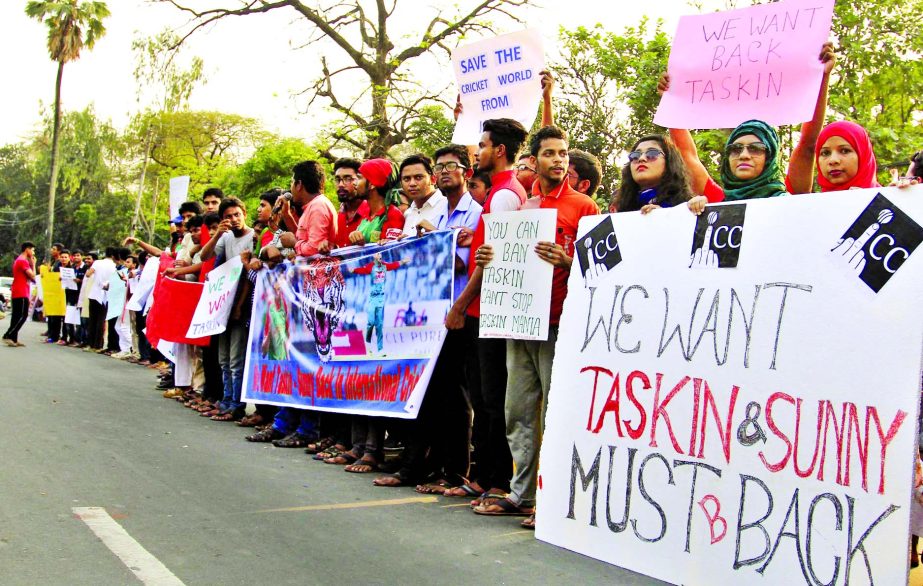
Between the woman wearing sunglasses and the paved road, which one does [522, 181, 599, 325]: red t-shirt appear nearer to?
the woman wearing sunglasses

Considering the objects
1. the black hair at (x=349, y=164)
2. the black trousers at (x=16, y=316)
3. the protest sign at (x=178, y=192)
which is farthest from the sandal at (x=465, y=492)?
the black trousers at (x=16, y=316)

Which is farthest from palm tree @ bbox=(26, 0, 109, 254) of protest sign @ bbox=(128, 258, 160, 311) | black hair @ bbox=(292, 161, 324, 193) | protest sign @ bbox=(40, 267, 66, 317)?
black hair @ bbox=(292, 161, 324, 193)

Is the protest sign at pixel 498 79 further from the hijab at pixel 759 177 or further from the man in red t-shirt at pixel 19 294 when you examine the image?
the man in red t-shirt at pixel 19 294

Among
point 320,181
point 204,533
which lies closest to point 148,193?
point 320,181

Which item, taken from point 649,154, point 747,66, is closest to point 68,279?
point 649,154

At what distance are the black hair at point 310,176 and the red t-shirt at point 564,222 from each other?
11.7ft

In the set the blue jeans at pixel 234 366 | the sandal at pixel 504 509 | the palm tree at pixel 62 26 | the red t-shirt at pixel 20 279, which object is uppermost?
the palm tree at pixel 62 26

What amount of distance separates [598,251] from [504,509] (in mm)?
1751

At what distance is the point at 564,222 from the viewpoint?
18.5 feet

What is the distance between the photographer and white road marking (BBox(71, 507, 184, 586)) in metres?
4.27

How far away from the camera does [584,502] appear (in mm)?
4562

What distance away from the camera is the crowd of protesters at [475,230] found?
483 centimetres

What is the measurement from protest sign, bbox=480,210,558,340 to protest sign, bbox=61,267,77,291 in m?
17.1

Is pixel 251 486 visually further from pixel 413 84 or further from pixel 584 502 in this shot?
pixel 413 84
